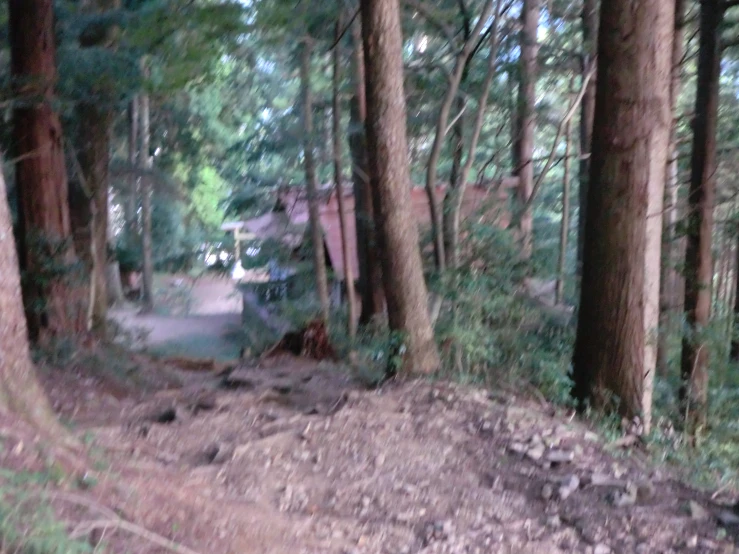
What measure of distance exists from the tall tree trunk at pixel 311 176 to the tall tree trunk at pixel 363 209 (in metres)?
0.87

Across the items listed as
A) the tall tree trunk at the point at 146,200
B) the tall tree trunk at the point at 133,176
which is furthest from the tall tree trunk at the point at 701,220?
the tall tree trunk at the point at 146,200

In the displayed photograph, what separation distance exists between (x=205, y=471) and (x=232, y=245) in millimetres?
18000

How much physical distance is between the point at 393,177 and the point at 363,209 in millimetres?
5976

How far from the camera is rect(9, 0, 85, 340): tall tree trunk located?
9977 millimetres

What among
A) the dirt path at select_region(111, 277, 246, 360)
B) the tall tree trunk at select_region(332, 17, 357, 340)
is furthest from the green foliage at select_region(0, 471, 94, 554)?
the dirt path at select_region(111, 277, 246, 360)

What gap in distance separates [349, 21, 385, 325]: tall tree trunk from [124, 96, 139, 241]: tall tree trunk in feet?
13.8

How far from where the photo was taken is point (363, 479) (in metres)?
5.82

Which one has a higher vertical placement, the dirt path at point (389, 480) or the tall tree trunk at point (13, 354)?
the tall tree trunk at point (13, 354)

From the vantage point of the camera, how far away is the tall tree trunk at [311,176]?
46.2 feet

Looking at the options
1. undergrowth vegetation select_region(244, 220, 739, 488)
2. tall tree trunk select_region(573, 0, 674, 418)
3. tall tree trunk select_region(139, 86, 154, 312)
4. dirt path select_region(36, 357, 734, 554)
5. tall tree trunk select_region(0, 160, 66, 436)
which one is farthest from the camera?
tall tree trunk select_region(139, 86, 154, 312)

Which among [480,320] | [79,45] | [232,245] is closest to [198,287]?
[232,245]

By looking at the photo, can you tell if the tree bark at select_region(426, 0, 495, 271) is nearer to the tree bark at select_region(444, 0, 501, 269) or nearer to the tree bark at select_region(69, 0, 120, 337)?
the tree bark at select_region(444, 0, 501, 269)

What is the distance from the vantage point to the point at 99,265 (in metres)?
13.3

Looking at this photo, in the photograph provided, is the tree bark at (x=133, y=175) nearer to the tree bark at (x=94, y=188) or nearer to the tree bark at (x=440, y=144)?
the tree bark at (x=94, y=188)
